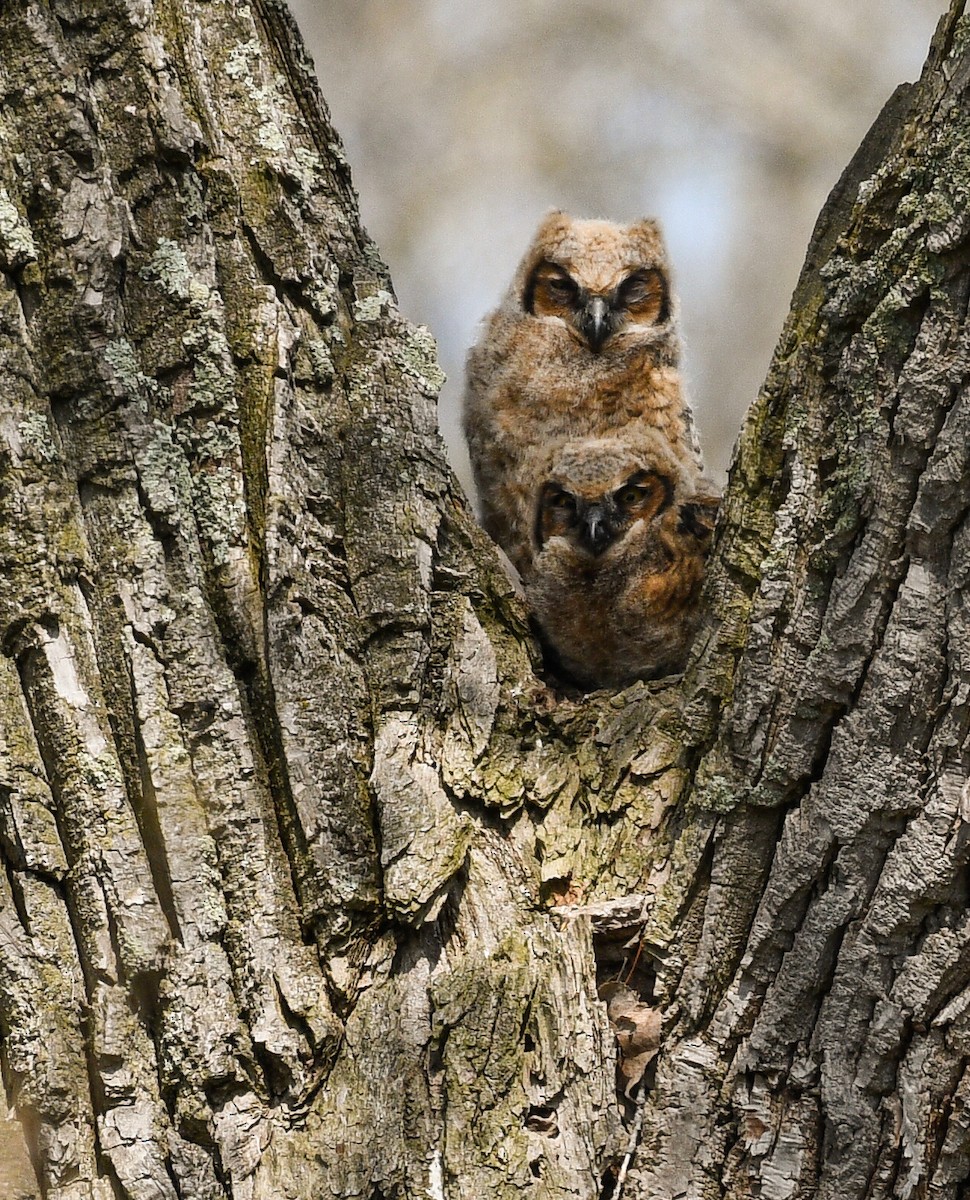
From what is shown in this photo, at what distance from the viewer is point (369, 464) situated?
2.29 metres

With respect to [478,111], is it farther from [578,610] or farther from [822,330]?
[822,330]

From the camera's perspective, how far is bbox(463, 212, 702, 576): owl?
4.01m

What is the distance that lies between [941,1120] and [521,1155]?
0.62m

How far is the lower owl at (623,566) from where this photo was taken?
3.48 metres

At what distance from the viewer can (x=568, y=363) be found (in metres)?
4.15

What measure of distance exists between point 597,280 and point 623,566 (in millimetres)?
1268

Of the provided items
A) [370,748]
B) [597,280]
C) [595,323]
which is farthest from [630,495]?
[370,748]

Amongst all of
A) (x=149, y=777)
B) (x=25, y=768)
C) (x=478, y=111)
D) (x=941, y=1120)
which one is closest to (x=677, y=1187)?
(x=941, y=1120)

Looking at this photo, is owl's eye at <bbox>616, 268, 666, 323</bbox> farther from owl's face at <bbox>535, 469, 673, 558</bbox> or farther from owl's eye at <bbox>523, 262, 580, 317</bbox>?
owl's face at <bbox>535, 469, 673, 558</bbox>

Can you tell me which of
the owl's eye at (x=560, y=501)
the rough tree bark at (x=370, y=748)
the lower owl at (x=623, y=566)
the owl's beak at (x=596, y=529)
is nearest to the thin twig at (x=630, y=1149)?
the rough tree bark at (x=370, y=748)

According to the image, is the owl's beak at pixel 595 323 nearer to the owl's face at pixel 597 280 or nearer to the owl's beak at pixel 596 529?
the owl's face at pixel 597 280

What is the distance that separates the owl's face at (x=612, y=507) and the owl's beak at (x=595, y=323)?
0.75 metres

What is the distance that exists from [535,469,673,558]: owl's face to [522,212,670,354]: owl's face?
766 mm

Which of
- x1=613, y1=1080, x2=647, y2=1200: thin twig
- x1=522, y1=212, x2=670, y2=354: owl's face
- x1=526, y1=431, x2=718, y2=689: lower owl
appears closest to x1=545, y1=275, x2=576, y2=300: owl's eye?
x1=522, y1=212, x2=670, y2=354: owl's face
